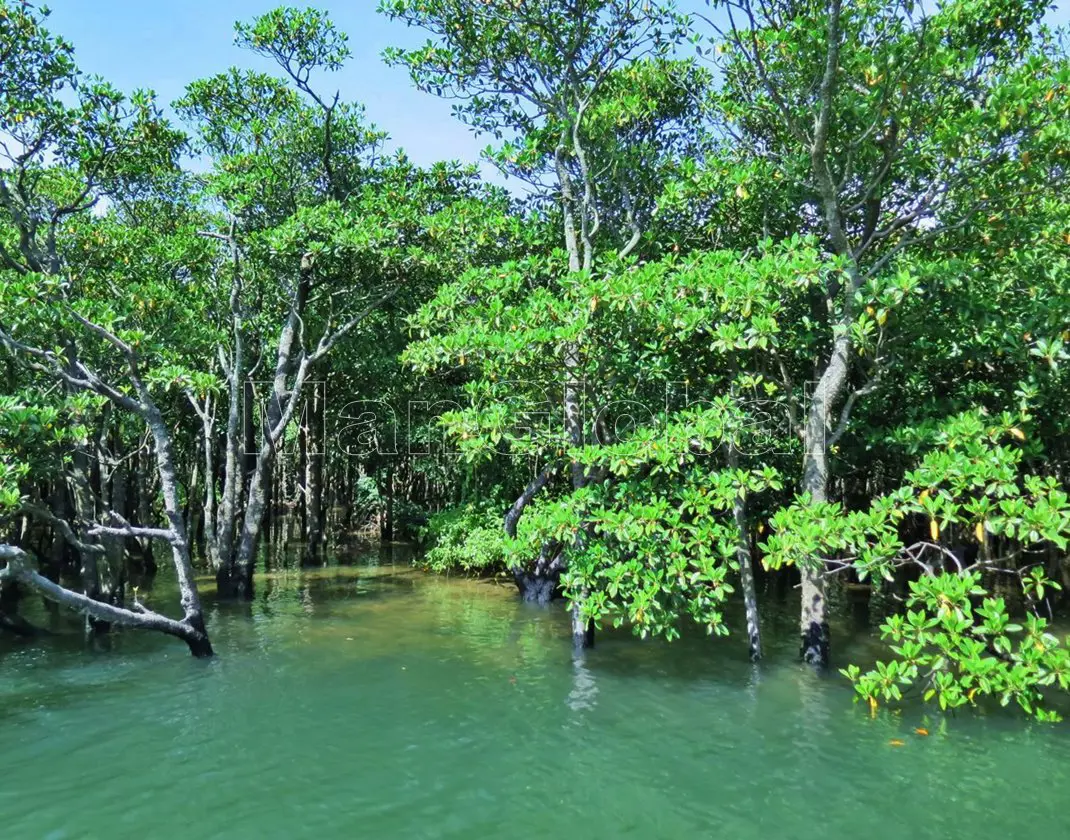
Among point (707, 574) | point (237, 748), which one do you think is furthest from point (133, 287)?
point (707, 574)

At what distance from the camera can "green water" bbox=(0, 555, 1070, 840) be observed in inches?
236

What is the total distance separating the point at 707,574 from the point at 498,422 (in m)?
3.11

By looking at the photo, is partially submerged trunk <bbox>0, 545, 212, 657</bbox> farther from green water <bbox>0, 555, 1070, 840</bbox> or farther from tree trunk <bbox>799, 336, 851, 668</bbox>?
tree trunk <bbox>799, 336, 851, 668</bbox>

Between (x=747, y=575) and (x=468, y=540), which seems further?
(x=468, y=540)

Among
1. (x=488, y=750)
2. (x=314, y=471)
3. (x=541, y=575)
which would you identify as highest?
(x=314, y=471)

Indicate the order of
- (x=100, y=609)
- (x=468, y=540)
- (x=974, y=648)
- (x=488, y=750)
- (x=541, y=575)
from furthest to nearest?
(x=468, y=540) → (x=541, y=575) → (x=100, y=609) → (x=488, y=750) → (x=974, y=648)

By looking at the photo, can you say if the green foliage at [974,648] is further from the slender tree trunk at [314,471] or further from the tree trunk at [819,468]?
the slender tree trunk at [314,471]

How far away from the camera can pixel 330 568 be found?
21000 millimetres

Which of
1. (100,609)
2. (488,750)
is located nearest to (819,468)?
(488,750)

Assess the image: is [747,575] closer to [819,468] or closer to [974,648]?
[819,468]

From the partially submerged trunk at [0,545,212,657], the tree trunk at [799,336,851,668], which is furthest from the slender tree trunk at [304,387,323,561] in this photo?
the tree trunk at [799,336,851,668]

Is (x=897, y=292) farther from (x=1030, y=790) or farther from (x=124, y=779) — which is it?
(x=124, y=779)

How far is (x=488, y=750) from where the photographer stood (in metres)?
7.43

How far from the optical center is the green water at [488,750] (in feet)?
19.7
